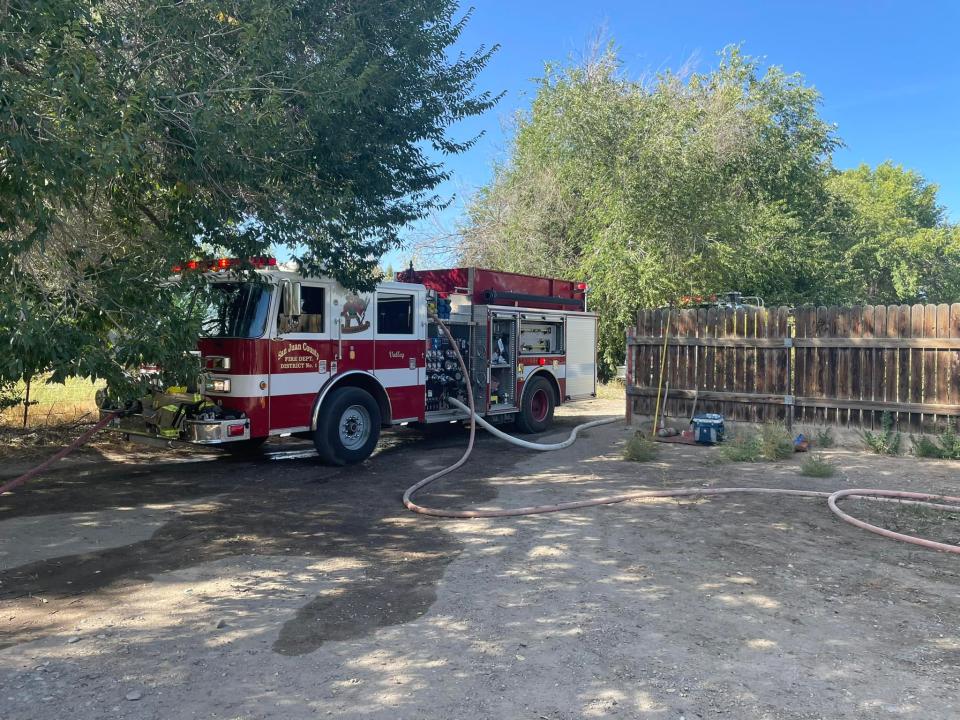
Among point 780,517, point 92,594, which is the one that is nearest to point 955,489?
point 780,517

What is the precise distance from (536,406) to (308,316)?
5.43 metres

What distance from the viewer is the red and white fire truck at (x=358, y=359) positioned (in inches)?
320

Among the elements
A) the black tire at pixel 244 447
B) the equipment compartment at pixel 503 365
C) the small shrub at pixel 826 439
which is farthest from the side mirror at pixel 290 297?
the small shrub at pixel 826 439

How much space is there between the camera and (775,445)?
9789 mm

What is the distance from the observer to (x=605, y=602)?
15.0 feet

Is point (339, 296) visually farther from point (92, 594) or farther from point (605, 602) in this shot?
point (605, 602)

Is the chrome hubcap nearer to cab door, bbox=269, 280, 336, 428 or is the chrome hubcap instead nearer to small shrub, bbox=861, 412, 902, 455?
cab door, bbox=269, 280, 336, 428

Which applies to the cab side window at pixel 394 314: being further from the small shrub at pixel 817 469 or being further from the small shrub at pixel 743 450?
the small shrub at pixel 817 469

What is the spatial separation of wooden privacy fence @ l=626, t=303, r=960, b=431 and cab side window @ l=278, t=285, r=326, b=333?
5.87 metres

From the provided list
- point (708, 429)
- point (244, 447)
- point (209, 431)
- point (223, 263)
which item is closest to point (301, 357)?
point (209, 431)

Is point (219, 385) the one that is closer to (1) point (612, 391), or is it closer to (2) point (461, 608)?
(2) point (461, 608)

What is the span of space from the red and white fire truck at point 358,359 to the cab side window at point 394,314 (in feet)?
0.05

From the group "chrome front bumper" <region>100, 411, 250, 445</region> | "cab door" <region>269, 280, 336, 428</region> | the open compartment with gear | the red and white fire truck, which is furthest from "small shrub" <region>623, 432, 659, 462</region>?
"chrome front bumper" <region>100, 411, 250, 445</region>

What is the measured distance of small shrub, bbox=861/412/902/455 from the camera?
9898mm
